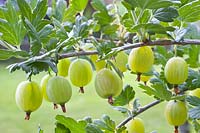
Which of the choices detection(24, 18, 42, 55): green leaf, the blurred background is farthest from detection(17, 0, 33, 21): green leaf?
the blurred background

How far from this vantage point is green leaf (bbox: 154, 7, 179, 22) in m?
0.47

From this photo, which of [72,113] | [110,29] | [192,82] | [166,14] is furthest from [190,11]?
[72,113]

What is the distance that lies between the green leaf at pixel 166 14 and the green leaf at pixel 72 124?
0.55ft

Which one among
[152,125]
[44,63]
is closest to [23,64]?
[44,63]

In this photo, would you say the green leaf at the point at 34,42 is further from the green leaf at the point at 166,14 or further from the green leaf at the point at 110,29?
the green leaf at the point at 110,29

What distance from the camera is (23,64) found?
17.2 inches

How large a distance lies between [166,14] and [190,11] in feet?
0.11

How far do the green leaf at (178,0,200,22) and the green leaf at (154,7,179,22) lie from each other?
14 mm

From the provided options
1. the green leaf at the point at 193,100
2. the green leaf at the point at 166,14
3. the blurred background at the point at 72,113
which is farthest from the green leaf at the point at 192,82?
the blurred background at the point at 72,113

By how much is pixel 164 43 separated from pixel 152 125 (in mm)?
2785

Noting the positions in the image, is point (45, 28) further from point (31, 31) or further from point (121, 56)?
point (121, 56)

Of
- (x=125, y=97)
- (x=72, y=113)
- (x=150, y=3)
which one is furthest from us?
(x=72, y=113)

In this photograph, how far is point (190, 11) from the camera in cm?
48

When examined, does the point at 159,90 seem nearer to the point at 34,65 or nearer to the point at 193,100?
the point at 193,100
